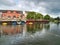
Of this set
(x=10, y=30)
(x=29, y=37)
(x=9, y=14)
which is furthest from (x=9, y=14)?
(x=29, y=37)

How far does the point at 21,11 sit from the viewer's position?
141 metres

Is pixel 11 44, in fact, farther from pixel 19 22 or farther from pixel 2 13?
pixel 2 13

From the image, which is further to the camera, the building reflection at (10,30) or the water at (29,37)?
the building reflection at (10,30)

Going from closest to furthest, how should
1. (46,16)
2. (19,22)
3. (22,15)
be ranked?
(19,22) < (22,15) < (46,16)

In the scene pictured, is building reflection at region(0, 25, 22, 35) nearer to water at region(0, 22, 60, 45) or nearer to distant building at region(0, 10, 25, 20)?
water at region(0, 22, 60, 45)

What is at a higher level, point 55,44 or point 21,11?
point 21,11

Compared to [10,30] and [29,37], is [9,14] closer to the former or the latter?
[10,30]

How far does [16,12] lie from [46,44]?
108789 mm

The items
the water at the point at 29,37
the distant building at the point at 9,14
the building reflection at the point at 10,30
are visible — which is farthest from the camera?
the distant building at the point at 9,14

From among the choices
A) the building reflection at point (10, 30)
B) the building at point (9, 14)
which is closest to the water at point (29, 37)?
the building reflection at point (10, 30)

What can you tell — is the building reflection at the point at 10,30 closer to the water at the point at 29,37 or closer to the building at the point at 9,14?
the water at the point at 29,37

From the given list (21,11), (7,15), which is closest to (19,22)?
(7,15)

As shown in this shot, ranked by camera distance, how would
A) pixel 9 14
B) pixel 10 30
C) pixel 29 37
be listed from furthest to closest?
pixel 9 14, pixel 10 30, pixel 29 37

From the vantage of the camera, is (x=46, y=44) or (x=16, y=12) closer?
(x=46, y=44)
